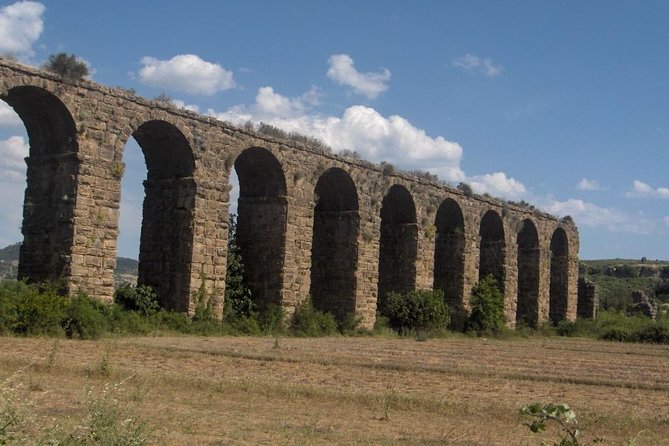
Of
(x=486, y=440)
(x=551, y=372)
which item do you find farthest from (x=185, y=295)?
(x=486, y=440)

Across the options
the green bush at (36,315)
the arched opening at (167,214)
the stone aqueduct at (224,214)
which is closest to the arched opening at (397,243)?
the stone aqueduct at (224,214)

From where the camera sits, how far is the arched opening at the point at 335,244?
2212cm

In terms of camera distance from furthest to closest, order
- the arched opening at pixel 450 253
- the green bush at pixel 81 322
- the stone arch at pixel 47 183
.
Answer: the arched opening at pixel 450 253 < the stone arch at pixel 47 183 < the green bush at pixel 81 322

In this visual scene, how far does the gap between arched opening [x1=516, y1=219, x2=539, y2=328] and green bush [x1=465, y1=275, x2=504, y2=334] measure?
16.5ft

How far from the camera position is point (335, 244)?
74.0ft

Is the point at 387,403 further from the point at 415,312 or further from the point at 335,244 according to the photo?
the point at 415,312

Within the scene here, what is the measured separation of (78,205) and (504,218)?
59.1ft

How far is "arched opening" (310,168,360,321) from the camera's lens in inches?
871

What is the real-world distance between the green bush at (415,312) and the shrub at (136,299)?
824cm

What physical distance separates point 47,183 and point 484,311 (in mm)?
15421

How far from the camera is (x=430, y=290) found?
79.3ft

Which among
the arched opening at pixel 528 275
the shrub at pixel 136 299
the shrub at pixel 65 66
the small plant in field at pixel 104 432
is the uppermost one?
the shrub at pixel 65 66

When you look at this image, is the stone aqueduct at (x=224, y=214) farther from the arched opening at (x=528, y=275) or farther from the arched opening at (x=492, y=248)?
the arched opening at (x=528, y=275)

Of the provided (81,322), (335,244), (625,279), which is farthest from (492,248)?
(625,279)
